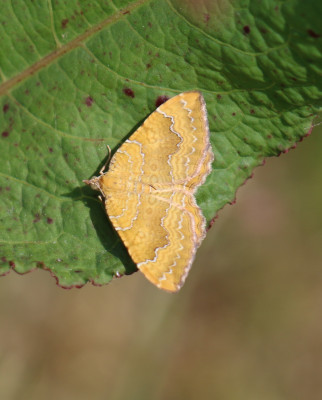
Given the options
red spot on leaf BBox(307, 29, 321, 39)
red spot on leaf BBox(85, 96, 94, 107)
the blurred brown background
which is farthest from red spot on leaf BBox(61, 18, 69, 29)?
the blurred brown background

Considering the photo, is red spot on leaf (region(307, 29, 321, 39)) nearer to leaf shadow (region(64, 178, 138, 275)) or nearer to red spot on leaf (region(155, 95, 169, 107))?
red spot on leaf (region(155, 95, 169, 107))

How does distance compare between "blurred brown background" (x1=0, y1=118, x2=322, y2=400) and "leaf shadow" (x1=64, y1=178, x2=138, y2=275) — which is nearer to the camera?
"leaf shadow" (x1=64, y1=178, x2=138, y2=275)

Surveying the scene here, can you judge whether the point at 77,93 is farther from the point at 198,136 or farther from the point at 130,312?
the point at 130,312

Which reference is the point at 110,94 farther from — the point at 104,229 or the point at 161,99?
the point at 104,229

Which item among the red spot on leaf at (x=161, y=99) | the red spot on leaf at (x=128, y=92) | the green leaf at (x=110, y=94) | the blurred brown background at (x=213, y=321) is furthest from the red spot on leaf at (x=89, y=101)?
the blurred brown background at (x=213, y=321)

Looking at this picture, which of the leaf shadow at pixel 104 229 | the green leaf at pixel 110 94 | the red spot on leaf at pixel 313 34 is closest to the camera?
the red spot on leaf at pixel 313 34

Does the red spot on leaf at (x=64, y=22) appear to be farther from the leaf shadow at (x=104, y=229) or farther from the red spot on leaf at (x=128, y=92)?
the leaf shadow at (x=104, y=229)
